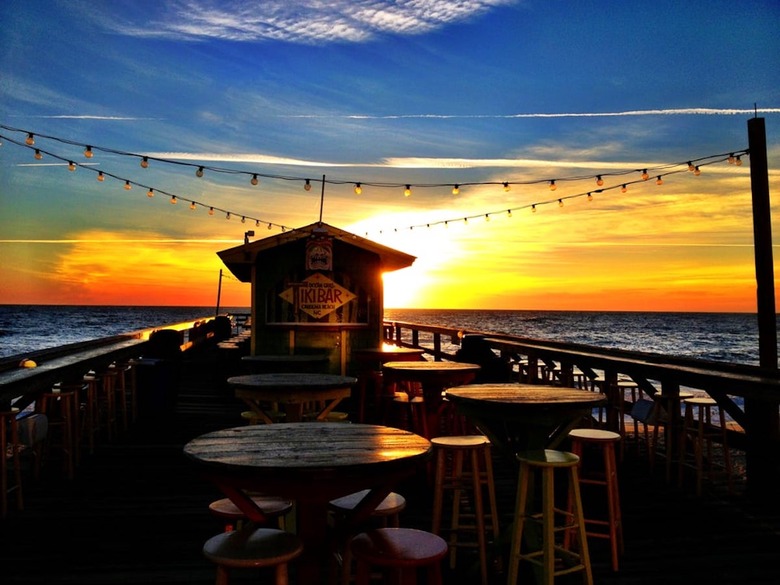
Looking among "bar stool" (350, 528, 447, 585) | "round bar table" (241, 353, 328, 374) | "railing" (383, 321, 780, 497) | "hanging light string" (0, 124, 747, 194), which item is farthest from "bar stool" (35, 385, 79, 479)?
"railing" (383, 321, 780, 497)

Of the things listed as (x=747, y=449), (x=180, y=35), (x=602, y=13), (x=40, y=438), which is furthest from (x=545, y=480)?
(x=180, y=35)

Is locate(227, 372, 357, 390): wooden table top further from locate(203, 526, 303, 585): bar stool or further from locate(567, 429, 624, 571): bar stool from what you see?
locate(203, 526, 303, 585): bar stool

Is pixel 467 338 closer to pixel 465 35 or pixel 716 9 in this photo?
pixel 465 35

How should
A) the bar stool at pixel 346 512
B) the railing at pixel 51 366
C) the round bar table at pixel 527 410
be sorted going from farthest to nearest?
the railing at pixel 51 366 < the round bar table at pixel 527 410 < the bar stool at pixel 346 512

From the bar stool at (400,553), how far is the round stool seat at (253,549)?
258 mm

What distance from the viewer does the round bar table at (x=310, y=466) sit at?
220 cm

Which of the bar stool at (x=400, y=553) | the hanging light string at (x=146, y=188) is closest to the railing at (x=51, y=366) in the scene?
the hanging light string at (x=146, y=188)

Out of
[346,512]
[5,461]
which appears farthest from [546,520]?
[5,461]

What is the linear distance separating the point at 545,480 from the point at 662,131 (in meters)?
12.4

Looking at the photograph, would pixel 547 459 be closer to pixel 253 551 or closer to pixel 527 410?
pixel 527 410

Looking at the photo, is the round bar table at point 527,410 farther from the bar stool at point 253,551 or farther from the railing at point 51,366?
the railing at point 51,366

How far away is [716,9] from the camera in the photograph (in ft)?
29.5

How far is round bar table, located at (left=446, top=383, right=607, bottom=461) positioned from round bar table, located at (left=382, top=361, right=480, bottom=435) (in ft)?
4.48

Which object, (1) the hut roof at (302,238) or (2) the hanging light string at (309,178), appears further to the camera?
(1) the hut roof at (302,238)
